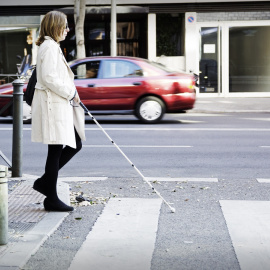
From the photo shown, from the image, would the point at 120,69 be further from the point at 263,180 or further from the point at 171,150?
the point at 263,180

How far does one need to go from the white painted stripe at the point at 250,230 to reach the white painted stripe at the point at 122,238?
25.8 inches

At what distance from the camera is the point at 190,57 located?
2580 centimetres

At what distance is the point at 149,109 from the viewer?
52.0 ft

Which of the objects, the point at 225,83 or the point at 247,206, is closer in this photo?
the point at 247,206

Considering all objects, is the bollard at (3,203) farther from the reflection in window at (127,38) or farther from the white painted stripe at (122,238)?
the reflection in window at (127,38)

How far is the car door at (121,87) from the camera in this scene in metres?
15.8

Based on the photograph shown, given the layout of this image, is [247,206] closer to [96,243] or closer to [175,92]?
[96,243]

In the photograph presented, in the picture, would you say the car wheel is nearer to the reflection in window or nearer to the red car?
the red car

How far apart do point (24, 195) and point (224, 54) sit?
19.7m

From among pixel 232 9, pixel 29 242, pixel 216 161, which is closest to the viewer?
pixel 29 242

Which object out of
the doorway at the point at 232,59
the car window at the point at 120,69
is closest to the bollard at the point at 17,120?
the car window at the point at 120,69

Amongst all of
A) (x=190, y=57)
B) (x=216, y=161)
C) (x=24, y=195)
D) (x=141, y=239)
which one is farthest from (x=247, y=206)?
(x=190, y=57)

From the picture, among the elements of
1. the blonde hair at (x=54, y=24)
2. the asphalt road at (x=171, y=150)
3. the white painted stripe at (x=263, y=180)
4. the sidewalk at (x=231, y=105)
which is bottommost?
the sidewalk at (x=231, y=105)

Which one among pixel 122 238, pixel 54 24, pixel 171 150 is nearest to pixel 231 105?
pixel 171 150
